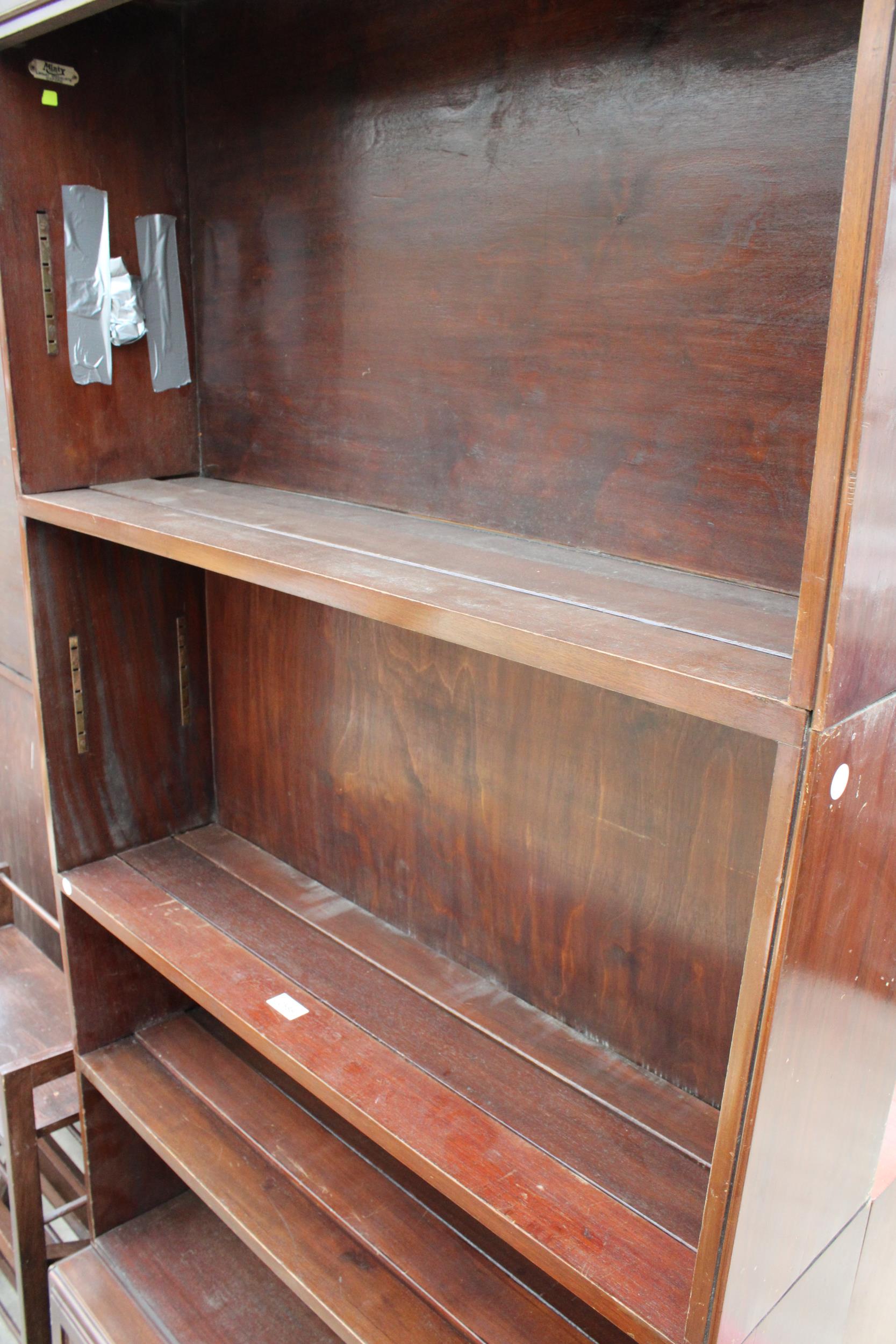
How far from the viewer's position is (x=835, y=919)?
759mm

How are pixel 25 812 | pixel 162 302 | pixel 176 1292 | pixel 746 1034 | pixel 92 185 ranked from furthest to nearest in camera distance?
1. pixel 25 812
2. pixel 176 1292
3. pixel 162 302
4. pixel 92 185
5. pixel 746 1034

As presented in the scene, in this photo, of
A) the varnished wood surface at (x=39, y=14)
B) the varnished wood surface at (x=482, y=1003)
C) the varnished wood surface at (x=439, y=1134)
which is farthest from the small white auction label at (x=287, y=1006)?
the varnished wood surface at (x=39, y=14)

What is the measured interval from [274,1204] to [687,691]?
1135 mm

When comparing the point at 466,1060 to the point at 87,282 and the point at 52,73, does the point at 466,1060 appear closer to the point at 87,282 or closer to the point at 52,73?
the point at 87,282

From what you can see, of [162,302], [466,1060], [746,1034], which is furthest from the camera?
[162,302]

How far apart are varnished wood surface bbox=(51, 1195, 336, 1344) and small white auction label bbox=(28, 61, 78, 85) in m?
1.78

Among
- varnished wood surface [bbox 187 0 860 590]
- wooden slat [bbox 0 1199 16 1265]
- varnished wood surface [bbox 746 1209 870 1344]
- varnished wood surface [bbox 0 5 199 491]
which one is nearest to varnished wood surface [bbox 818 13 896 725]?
varnished wood surface [bbox 187 0 860 590]

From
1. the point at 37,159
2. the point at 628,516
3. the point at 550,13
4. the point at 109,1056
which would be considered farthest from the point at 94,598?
the point at 550,13

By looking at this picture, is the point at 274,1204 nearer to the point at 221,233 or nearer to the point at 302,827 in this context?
the point at 302,827

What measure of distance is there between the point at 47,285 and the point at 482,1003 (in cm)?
113

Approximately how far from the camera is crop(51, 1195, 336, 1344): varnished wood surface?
1.59 m

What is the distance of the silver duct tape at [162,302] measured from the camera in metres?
1.53

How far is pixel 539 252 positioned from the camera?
1.10 m

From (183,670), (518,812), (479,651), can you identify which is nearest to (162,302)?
(183,670)
